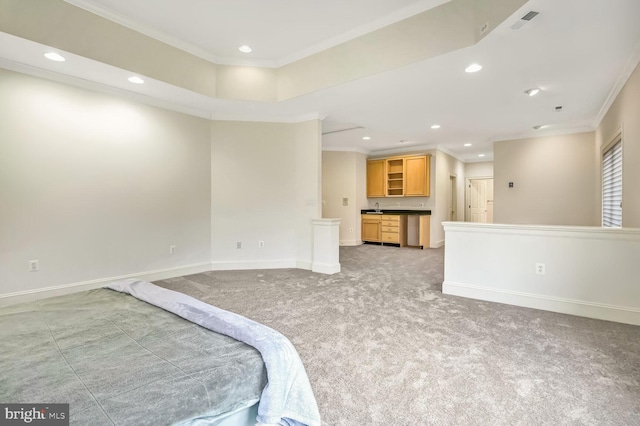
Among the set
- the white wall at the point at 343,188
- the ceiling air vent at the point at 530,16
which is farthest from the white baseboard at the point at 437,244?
the ceiling air vent at the point at 530,16

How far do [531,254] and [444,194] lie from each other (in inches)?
207

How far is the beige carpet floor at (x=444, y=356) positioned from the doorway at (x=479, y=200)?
735cm

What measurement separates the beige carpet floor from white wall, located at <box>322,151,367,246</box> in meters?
4.27

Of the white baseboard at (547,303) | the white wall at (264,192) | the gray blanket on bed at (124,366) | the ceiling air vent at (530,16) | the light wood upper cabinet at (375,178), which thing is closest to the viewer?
the gray blanket on bed at (124,366)

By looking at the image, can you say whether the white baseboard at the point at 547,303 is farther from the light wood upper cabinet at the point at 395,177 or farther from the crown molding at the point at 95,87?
the light wood upper cabinet at the point at 395,177

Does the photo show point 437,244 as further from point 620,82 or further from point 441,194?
point 620,82

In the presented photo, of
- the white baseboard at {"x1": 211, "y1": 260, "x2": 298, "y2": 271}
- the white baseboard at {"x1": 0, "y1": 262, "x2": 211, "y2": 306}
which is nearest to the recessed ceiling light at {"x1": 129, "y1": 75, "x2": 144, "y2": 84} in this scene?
the white baseboard at {"x1": 0, "y1": 262, "x2": 211, "y2": 306}

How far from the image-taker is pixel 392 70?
337 cm

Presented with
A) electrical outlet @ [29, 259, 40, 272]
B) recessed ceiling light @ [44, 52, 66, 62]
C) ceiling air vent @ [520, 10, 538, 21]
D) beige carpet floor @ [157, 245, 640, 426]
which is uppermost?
ceiling air vent @ [520, 10, 538, 21]

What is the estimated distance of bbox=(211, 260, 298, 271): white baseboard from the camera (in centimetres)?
514

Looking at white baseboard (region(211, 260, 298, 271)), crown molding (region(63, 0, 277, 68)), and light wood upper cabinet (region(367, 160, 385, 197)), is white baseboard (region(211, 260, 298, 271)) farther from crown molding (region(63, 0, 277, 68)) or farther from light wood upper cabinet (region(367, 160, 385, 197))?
light wood upper cabinet (region(367, 160, 385, 197))

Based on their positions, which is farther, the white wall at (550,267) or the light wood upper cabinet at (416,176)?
the light wood upper cabinet at (416,176)

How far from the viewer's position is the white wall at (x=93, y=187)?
3268 mm

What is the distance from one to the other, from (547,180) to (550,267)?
383 centimetres
